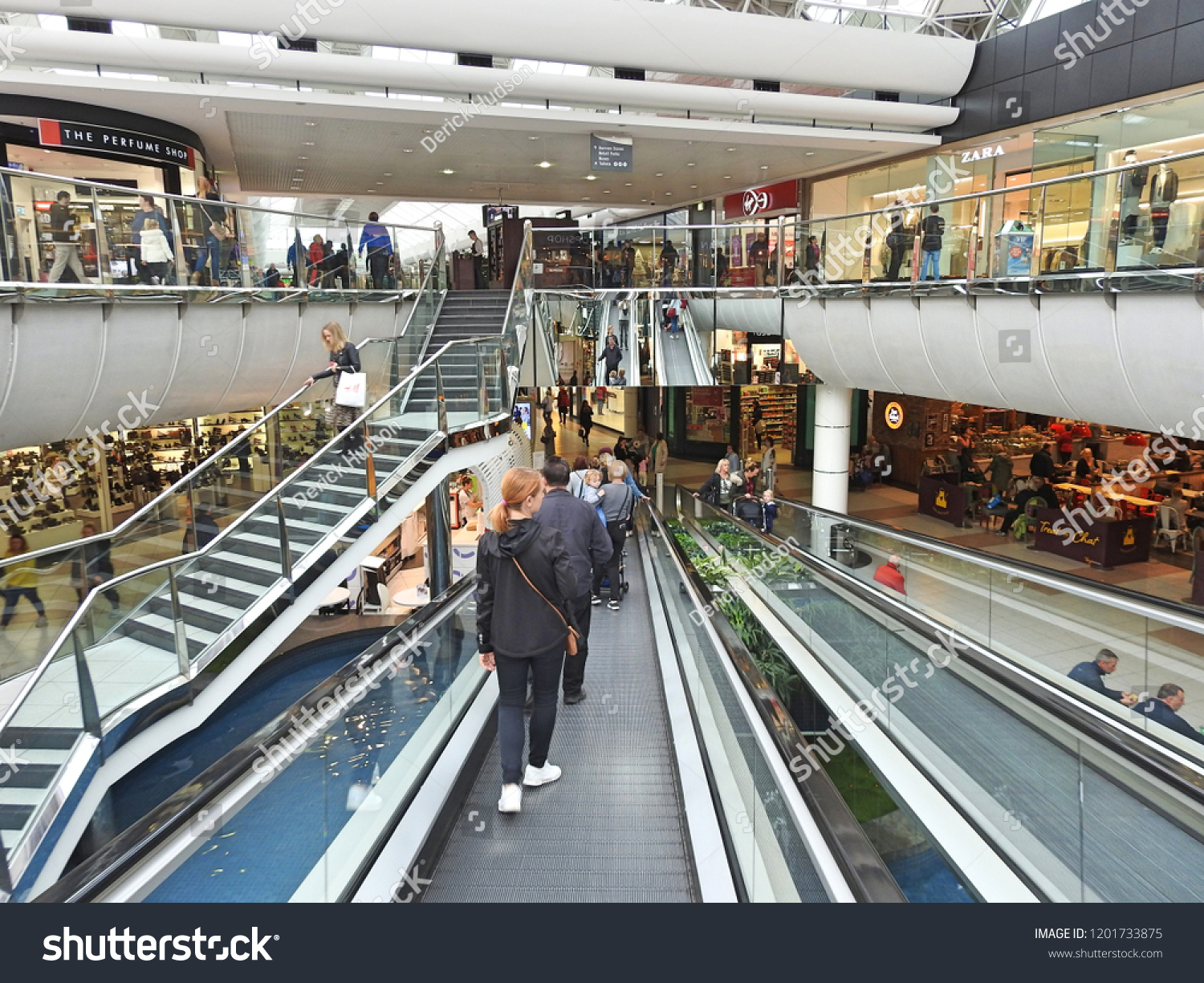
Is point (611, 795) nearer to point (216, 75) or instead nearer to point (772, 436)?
point (216, 75)

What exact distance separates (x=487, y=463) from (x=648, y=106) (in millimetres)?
8522

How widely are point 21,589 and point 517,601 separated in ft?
15.9

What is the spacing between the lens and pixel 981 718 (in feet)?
13.8

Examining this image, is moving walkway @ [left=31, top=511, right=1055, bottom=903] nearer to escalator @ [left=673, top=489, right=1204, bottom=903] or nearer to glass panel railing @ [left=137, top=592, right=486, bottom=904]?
glass panel railing @ [left=137, top=592, right=486, bottom=904]

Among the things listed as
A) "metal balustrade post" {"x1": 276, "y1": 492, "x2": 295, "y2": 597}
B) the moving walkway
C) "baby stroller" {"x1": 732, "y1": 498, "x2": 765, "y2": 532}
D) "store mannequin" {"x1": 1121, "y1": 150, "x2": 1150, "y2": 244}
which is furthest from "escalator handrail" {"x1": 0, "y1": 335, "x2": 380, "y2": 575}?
"store mannequin" {"x1": 1121, "y1": 150, "x2": 1150, "y2": 244}

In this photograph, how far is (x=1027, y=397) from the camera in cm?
1082

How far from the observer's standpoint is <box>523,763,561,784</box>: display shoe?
4.19 m

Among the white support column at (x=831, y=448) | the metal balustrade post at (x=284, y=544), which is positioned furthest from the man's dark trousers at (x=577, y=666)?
the white support column at (x=831, y=448)

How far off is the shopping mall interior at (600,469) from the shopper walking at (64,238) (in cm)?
4

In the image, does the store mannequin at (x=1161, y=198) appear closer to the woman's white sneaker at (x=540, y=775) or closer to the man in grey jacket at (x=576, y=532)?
the man in grey jacket at (x=576, y=532)

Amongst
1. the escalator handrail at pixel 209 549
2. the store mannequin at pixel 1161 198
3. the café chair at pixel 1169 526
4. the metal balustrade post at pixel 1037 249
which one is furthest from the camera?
the café chair at pixel 1169 526

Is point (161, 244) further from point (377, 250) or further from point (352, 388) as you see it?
point (377, 250)

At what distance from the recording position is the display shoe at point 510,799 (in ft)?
12.8
